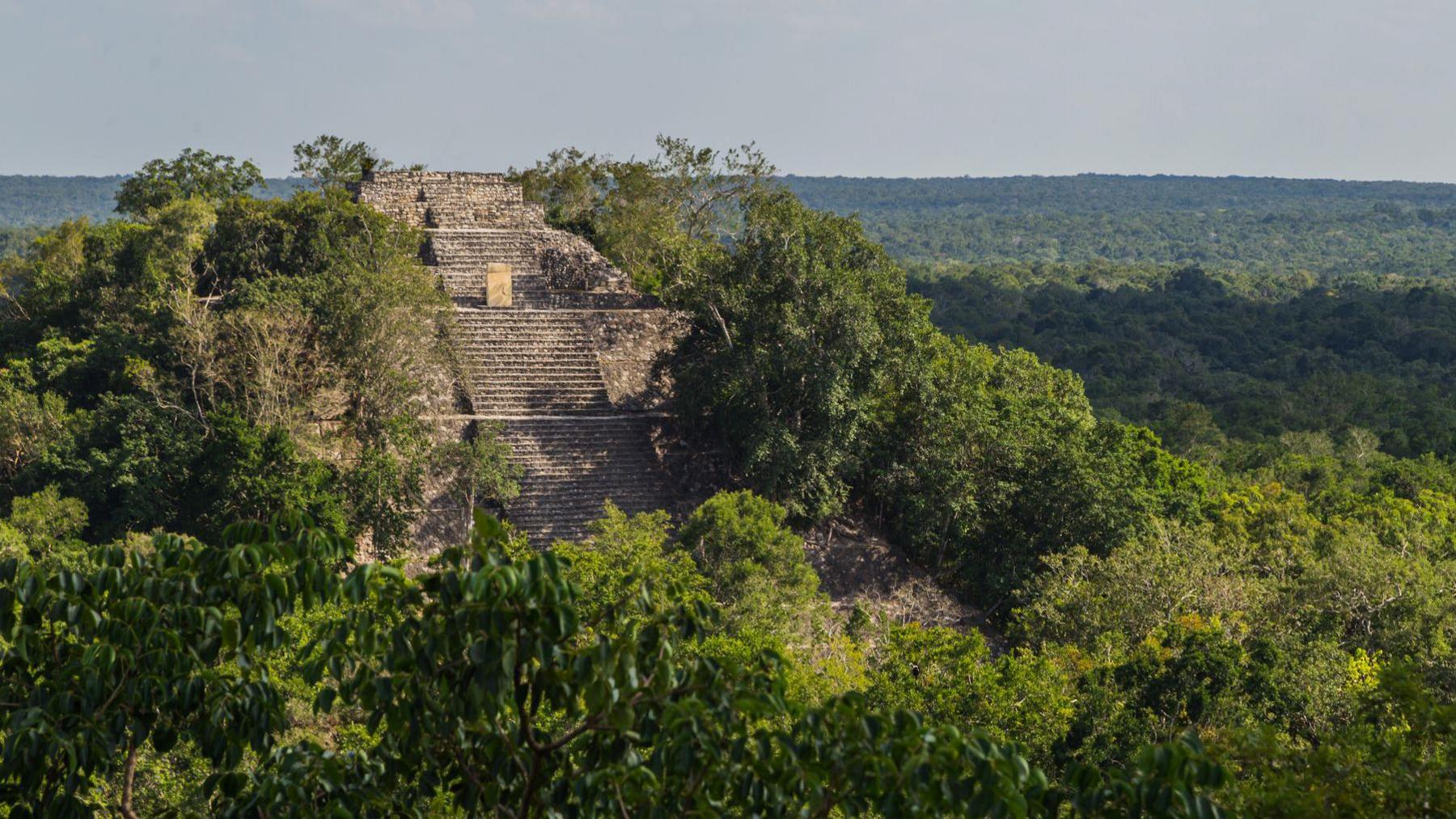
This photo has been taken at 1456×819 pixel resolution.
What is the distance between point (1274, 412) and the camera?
118 ft

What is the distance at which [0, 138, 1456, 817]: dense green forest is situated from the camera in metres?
3.98

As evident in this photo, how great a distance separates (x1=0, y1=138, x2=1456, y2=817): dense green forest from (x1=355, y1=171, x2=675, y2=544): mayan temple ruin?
0.78 m

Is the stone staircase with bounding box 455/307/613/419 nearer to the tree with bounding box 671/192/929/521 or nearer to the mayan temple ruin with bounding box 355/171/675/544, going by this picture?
the mayan temple ruin with bounding box 355/171/675/544

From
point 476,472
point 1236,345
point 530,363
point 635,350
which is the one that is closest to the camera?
point 476,472

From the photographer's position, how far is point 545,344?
19234mm

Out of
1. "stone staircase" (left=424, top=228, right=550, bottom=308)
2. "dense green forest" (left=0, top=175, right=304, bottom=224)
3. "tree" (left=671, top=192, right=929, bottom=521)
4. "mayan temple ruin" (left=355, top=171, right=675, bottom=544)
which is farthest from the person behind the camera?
"dense green forest" (left=0, top=175, right=304, bottom=224)

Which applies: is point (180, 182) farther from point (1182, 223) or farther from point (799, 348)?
point (1182, 223)

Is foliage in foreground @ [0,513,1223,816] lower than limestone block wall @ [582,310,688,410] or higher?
higher

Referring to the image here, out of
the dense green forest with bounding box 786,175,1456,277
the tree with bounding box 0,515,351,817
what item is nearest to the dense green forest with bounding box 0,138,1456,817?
the tree with bounding box 0,515,351,817

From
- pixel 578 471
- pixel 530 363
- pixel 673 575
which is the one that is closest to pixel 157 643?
pixel 673 575

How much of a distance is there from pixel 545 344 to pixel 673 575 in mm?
7900

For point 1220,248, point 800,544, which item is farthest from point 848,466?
point 1220,248

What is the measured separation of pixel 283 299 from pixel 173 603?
13.2 metres

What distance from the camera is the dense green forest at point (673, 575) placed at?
13.1 feet
